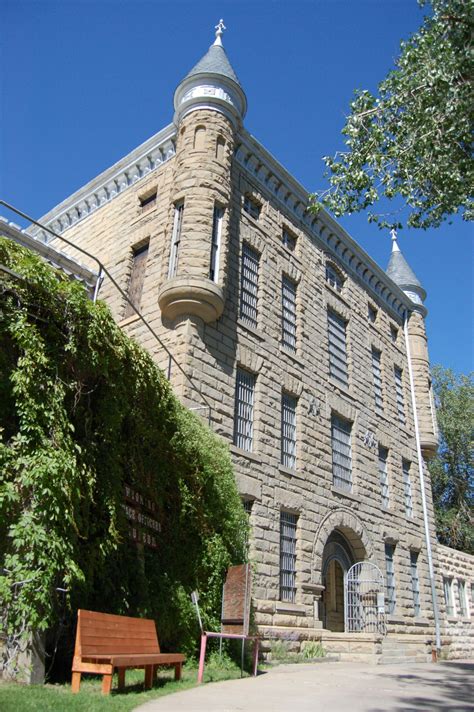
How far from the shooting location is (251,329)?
14.5 m

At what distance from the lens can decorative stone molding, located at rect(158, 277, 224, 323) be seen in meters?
12.7

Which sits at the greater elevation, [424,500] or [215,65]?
[215,65]

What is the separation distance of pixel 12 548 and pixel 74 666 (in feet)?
4.47

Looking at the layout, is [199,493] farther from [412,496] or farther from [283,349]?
[412,496]

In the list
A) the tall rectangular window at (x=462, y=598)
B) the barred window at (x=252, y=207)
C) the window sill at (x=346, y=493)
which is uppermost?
the barred window at (x=252, y=207)

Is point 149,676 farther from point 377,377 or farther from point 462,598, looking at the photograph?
point 462,598

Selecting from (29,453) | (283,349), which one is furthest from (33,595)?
(283,349)

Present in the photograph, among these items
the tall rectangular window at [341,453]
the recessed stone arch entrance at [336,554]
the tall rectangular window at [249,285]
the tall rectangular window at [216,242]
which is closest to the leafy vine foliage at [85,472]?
the tall rectangular window at [216,242]

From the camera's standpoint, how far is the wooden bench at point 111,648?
5.74 meters

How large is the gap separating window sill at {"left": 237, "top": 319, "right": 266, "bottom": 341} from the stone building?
4 cm

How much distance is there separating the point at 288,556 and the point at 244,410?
352cm

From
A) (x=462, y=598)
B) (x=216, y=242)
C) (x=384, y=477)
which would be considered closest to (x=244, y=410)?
(x=216, y=242)

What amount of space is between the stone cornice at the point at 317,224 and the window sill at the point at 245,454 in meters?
7.83

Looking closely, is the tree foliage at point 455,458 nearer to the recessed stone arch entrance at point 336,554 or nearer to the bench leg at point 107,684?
the recessed stone arch entrance at point 336,554
